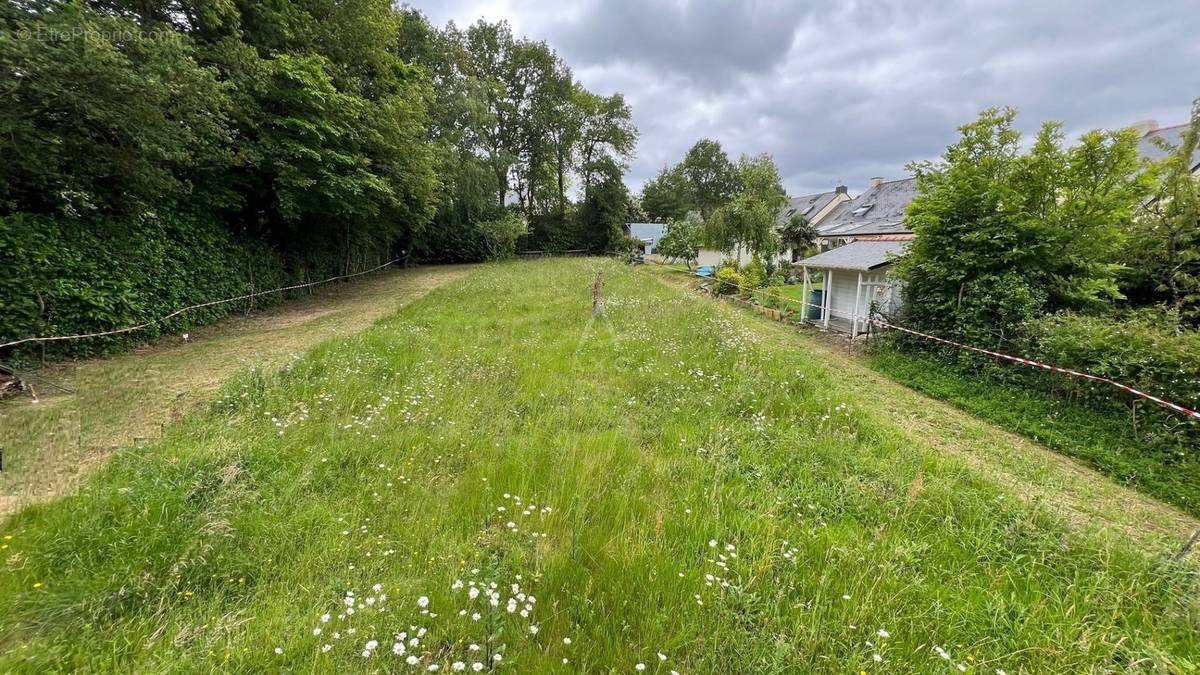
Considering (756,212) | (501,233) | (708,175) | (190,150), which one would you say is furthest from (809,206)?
(190,150)

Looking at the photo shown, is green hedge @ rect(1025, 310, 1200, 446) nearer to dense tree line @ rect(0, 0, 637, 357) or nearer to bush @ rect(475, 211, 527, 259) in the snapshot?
dense tree line @ rect(0, 0, 637, 357)

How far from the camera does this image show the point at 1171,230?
980 cm

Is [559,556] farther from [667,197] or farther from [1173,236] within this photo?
[667,197]

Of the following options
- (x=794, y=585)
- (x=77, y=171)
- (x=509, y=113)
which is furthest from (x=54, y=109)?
(x=509, y=113)

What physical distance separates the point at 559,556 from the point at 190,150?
39.1 feet

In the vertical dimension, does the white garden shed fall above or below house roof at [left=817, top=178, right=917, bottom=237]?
below

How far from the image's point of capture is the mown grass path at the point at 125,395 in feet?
12.9

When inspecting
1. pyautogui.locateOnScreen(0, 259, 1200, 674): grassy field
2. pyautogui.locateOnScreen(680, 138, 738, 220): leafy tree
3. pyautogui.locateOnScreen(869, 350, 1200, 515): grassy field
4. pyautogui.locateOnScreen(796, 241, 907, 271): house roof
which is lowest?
pyautogui.locateOnScreen(869, 350, 1200, 515): grassy field

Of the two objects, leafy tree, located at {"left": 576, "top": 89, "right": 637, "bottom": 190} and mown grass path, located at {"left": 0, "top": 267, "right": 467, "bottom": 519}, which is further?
leafy tree, located at {"left": 576, "top": 89, "right": 637, "bottom": 190}

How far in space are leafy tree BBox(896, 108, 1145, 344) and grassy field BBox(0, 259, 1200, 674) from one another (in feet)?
18.2

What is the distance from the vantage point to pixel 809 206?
42.7 metres

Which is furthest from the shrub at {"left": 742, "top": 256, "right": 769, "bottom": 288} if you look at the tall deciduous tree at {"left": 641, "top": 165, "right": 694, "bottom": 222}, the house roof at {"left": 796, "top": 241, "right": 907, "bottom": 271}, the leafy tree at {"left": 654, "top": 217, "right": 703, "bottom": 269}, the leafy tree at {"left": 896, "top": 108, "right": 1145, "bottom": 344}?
the tall deciduous tree at {"left": 641, "top": 165, "right": 694, "bottom": 222}

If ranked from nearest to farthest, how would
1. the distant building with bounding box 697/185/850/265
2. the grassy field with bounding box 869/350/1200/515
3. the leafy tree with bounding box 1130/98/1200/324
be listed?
the grassy field with bounding box 869/350/1200/515, the leafy tree with bounding box 1130/98/1200/324, the distant building with bounding box 697/185/850/265

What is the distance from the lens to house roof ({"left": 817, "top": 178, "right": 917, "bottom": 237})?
29.7 metres
